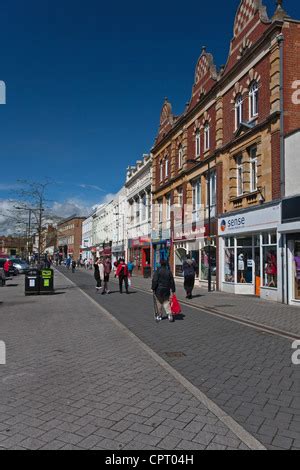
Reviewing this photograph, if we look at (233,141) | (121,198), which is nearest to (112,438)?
(233,141)

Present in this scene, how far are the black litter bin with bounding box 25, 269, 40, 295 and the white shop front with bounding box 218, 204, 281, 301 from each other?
30.9 ft

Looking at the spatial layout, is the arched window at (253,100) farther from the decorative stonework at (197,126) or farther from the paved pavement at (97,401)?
the paved pavement at (97,401)

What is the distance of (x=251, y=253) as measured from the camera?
19.8 metres

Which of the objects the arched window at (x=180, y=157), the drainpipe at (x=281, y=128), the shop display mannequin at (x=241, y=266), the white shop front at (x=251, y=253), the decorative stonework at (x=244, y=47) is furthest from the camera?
the arched window at (x=180, y=157)

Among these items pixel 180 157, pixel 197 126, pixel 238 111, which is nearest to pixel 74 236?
pixel 180 157

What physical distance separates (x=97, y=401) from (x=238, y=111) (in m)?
19.1

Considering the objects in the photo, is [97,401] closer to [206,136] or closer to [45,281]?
[45,281]

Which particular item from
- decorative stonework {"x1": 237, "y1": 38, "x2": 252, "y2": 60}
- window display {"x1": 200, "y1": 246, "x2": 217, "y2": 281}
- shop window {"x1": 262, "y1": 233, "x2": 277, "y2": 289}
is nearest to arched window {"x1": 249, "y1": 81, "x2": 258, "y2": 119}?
decorative stonework {"x1": 237, "y1": 38, "x2": 252, "y2": 60}

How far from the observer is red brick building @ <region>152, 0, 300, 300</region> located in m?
17.1

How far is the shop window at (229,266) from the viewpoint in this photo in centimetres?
2144

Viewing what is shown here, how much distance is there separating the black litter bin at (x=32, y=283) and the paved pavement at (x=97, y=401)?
34.3 feet

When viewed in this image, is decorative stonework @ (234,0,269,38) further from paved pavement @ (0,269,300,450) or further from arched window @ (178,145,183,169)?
paved pavement @ (0,269,300,450)

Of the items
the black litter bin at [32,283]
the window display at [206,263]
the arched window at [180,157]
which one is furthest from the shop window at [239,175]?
the black litter bin at [32,283]
